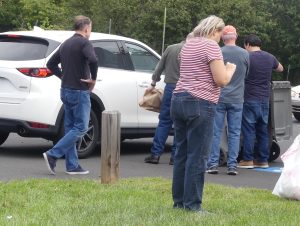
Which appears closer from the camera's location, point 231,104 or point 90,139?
point 231,104

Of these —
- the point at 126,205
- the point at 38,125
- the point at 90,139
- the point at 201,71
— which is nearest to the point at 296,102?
the point at 90,139

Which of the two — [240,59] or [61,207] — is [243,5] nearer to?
[240,59]

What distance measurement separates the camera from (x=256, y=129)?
423 inches

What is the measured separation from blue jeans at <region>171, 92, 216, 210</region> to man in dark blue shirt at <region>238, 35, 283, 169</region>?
12.7ft

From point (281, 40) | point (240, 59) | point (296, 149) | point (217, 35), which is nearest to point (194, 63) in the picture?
point (217, 35)

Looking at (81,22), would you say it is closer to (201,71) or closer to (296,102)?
(201,71)

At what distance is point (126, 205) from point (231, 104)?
3280 mm

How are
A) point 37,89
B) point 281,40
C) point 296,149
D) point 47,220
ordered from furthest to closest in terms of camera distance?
point 281,40, point 37,89, point 296,149, point 47,220

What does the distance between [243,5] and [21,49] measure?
23281 millimetres

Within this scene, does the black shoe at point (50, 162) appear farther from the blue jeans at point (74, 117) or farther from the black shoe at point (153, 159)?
the black shoe at point (153, 159)

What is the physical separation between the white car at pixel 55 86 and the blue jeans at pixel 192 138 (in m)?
4.06

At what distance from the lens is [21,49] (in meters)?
10.8

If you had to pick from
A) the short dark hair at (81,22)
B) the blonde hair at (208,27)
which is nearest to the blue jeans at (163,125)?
the short dark hair at (81,22)

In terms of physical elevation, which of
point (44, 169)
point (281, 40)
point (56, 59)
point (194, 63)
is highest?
point (194, 63)
